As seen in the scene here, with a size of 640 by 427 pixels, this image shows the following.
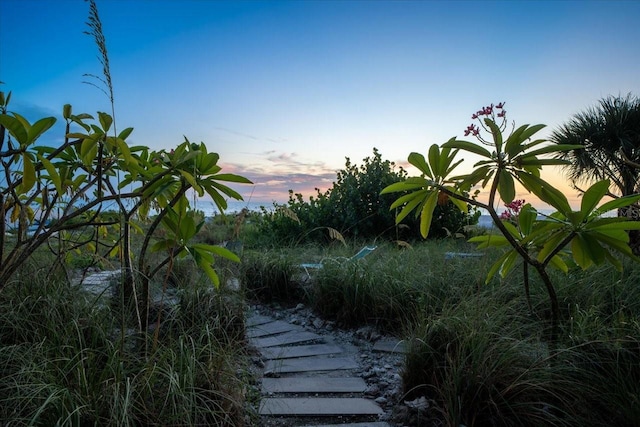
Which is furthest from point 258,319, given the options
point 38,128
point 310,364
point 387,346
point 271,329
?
point 38,128

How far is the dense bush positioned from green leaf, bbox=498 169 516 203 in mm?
6590

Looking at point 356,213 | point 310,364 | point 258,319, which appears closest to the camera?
point 310,364

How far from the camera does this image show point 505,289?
3.04 meters

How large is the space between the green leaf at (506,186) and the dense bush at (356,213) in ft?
21.6

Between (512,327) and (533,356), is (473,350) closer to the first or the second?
(533,356)

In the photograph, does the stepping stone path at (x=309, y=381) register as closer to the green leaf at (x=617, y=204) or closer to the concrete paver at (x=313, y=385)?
the concrete paver at (x=313, y=385)

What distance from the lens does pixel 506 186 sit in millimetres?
1714

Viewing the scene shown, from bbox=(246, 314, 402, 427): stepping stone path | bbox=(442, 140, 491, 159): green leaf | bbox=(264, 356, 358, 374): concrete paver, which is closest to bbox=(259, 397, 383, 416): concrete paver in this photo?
bbox=(246, 314, 402, 427): stepping stone path

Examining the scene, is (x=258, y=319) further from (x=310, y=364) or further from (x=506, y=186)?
(x=506, y=186)

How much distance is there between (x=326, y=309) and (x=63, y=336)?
247 centimetres

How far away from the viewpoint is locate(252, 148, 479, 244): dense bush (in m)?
8.59

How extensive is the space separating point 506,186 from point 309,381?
1.73 meters

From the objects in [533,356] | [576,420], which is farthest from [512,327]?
[576,420]

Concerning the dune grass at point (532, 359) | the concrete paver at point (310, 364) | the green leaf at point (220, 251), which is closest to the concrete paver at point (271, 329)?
the concrete paver at point (310, 364)
